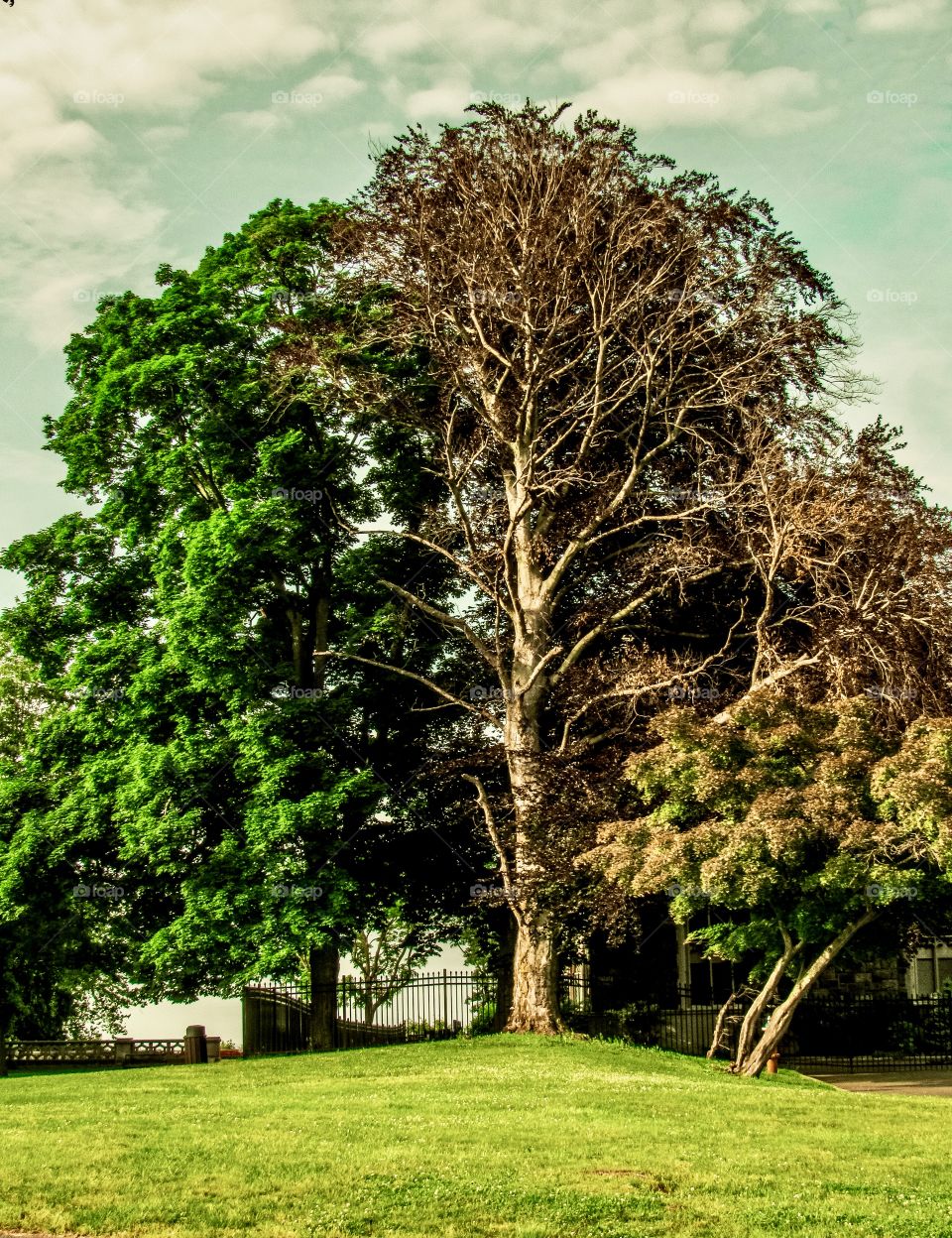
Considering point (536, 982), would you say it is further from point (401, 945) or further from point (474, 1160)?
point (474, 1160)

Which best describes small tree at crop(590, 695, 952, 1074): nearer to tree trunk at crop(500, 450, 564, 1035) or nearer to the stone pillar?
tree trunk at crop(500, 450, 564, 1035)

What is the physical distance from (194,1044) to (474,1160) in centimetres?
1534

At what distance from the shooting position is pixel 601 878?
2411 cm

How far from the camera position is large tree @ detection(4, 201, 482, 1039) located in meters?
26.5

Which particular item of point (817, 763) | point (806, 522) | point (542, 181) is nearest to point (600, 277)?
Result: point (542, 181)

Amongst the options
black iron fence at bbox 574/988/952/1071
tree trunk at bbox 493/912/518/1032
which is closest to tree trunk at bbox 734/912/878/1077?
tree trunk at bbox 493/912/518/1032

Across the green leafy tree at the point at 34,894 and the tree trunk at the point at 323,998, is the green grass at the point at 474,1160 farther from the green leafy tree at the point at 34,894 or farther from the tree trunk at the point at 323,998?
the tree trunk at the point at 323,998

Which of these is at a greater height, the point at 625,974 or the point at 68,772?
the point at 68,772

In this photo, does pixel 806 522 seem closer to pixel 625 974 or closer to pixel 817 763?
pixel 817 763

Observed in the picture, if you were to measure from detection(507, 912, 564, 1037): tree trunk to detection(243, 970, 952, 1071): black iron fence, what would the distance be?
3016 millimetres

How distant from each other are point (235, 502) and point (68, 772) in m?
6.73

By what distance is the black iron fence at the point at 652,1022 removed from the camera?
29.2m

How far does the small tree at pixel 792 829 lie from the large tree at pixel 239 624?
7.33 m

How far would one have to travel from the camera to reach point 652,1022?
1190 inches
